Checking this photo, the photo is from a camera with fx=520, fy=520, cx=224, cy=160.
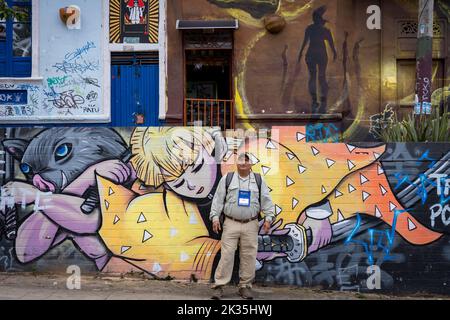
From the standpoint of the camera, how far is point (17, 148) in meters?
7.32

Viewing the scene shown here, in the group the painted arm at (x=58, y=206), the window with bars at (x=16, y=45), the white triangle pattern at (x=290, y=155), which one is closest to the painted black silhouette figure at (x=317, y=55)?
the white triangle pattern at (x=290, y=155)

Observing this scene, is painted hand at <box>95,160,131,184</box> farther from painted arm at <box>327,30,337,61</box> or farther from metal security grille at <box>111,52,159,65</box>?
painted arm at <box>327,30,337,61</box>

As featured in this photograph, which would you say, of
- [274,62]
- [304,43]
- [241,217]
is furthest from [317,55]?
[241,217]

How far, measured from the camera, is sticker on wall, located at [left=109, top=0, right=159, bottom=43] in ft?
38.9

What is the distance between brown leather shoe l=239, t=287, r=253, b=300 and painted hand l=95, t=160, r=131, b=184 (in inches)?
87.1

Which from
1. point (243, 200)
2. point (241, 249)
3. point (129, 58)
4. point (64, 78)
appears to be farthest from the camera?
point (129, 58)

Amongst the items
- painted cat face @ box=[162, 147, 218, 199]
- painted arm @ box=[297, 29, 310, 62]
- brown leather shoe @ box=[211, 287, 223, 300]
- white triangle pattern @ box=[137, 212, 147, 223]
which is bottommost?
brown leather shoe @ box=[211, 287, 223, 300]

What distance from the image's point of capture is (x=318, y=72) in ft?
38.9

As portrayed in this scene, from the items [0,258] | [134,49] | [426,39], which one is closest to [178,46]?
[134,49]

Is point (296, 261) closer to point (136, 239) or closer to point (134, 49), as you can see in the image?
point (136, 239)

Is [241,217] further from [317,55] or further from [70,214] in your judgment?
[317,55]

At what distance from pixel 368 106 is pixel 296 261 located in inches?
254

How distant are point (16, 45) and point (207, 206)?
24.1 feet

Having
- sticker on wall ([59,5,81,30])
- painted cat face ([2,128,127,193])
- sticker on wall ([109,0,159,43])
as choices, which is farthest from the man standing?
sticker on wall ([59,5,81,30])
